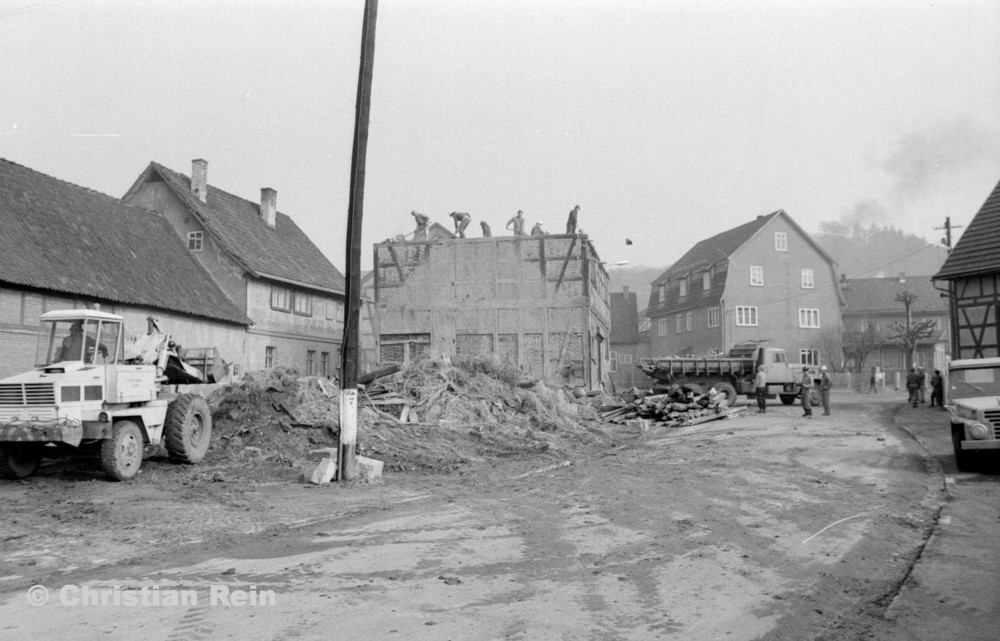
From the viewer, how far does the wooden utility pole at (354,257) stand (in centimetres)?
1193

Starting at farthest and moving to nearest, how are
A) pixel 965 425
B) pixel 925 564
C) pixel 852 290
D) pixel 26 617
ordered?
pixel 852 290 → pixel 965 425 → pixel 925 564 → pixel 26 617

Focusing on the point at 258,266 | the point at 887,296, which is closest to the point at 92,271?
the point at 258,266

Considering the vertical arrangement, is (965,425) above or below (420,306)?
below

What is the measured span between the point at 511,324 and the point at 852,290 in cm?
5148

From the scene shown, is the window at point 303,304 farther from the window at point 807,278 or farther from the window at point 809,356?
the window at point 807,278

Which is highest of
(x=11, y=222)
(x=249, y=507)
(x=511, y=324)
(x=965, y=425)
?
(x=11, y=222)

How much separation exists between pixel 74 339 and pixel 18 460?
230 cm

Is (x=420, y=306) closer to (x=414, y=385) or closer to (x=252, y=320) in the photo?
(x=252, y=320)

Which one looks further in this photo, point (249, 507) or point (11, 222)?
point (11, 222)

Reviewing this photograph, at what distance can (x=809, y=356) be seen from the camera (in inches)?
2098

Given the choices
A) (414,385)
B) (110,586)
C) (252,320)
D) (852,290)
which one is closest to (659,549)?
(110,586)

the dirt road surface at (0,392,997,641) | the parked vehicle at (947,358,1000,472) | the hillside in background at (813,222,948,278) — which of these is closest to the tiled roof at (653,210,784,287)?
the parked vehicle at (947,358,1000,472)

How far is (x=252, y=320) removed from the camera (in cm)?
3247

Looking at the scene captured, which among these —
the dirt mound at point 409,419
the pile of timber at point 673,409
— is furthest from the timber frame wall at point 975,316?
the dirt mound at point 409,419
